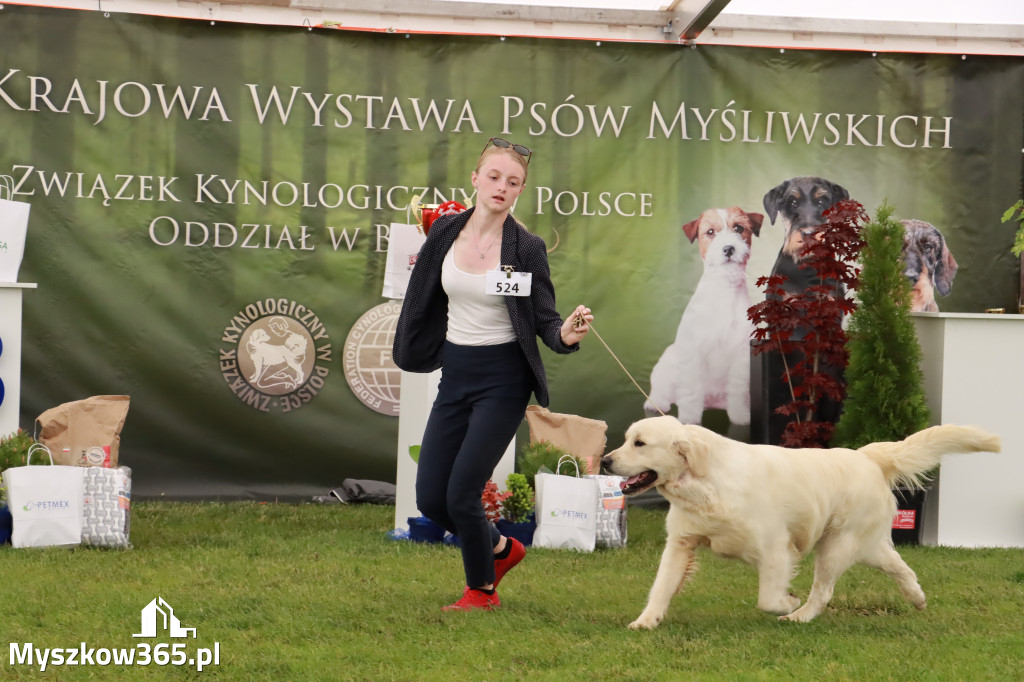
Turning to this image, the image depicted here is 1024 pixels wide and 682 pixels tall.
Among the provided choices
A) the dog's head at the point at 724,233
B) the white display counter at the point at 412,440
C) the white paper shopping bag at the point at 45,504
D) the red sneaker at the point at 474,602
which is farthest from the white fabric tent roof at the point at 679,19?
the red sneaker at the point at 474,602

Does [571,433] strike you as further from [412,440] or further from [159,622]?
[159,622]

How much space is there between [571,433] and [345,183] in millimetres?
2586

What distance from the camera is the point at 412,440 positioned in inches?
258

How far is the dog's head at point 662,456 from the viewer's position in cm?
426

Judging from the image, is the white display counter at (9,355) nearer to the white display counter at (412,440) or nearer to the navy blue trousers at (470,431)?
the white display counter at (412,440)

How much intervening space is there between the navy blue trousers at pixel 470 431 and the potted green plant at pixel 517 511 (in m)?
1.91

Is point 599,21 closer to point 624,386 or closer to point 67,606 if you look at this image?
point 624,386

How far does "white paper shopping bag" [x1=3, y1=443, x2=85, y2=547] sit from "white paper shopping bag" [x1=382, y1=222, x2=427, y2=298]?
81.1 inches

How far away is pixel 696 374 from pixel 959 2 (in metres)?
3.25

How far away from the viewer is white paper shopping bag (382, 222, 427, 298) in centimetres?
679

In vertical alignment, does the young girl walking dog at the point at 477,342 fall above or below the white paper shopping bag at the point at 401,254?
below

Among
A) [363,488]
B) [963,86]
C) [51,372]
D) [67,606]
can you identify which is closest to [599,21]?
[963,86]

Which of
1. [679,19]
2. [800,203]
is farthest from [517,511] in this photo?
[679,19]

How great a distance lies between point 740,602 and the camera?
194 inches
